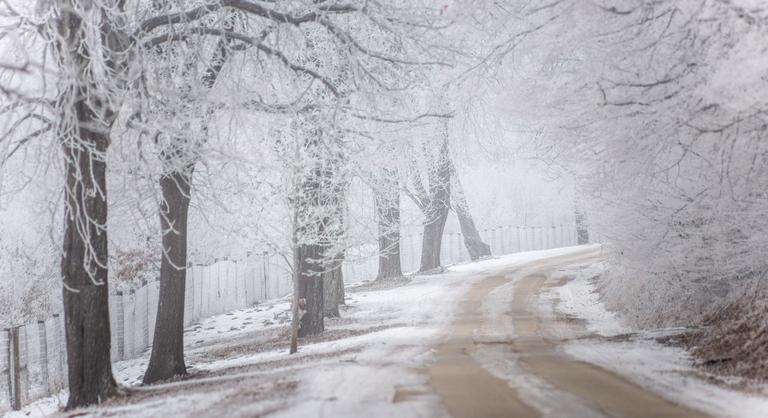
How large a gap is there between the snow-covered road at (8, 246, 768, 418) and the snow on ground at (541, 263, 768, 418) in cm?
1

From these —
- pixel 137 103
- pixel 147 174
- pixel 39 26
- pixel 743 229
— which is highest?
pixel 39 26

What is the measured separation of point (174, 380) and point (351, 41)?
19.1ft

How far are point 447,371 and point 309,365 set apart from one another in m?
2.22

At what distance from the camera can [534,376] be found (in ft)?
28.7

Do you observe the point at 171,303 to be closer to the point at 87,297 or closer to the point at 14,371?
the point at 14,371

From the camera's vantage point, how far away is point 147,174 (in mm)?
8750

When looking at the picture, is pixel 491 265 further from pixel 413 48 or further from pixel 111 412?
pixel 111 412

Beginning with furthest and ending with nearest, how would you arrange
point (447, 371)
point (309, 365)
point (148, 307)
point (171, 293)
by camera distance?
1. point (148, 307)
2. point (171, 293)
3. point (309, 365)
4. point (447, 371)

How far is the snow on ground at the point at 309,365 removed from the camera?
7520mm

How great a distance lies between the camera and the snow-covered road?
23.2 ft

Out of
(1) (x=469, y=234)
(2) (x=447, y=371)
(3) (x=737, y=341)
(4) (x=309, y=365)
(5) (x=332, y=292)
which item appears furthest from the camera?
(1) (x=469, y=234)

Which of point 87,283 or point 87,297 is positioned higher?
point 87,283

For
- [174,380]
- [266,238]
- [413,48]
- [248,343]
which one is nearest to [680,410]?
[413,48]

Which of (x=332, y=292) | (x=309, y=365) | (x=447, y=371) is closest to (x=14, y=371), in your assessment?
(x=309, y=365)
